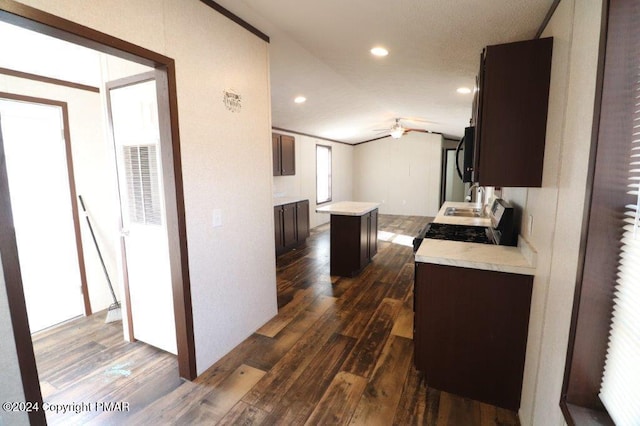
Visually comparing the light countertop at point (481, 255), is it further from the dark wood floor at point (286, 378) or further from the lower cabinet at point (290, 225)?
the lower cabinet at point (290, 225)

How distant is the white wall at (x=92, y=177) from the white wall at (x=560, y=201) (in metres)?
3.30

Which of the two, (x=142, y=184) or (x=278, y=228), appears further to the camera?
(x=278, y=228)

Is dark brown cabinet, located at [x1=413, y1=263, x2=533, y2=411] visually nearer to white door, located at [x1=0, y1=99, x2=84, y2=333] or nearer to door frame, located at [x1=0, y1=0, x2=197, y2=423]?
door frame, located at [x1=0, y1=0, x2=197, y2=423]

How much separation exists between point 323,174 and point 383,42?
6071 millimetres

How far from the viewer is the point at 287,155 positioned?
236 inches

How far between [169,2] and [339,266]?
11.0 ft

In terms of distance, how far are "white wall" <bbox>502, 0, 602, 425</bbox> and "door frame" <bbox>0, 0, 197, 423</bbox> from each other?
201cm

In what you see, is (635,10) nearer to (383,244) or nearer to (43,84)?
(43,84)

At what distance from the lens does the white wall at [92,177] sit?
2.94 meters

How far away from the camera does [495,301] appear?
1.76 metres

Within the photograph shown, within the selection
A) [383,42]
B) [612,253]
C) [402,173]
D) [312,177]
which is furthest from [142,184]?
[402,173]

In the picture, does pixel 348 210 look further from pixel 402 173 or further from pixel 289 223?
pixel 402 173

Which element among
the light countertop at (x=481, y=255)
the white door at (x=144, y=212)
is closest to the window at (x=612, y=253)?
the light countertop at (x=481, y=255)

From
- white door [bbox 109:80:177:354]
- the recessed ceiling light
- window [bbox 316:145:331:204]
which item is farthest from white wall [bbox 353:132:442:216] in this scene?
white door [bbox 109:80:177:354]
